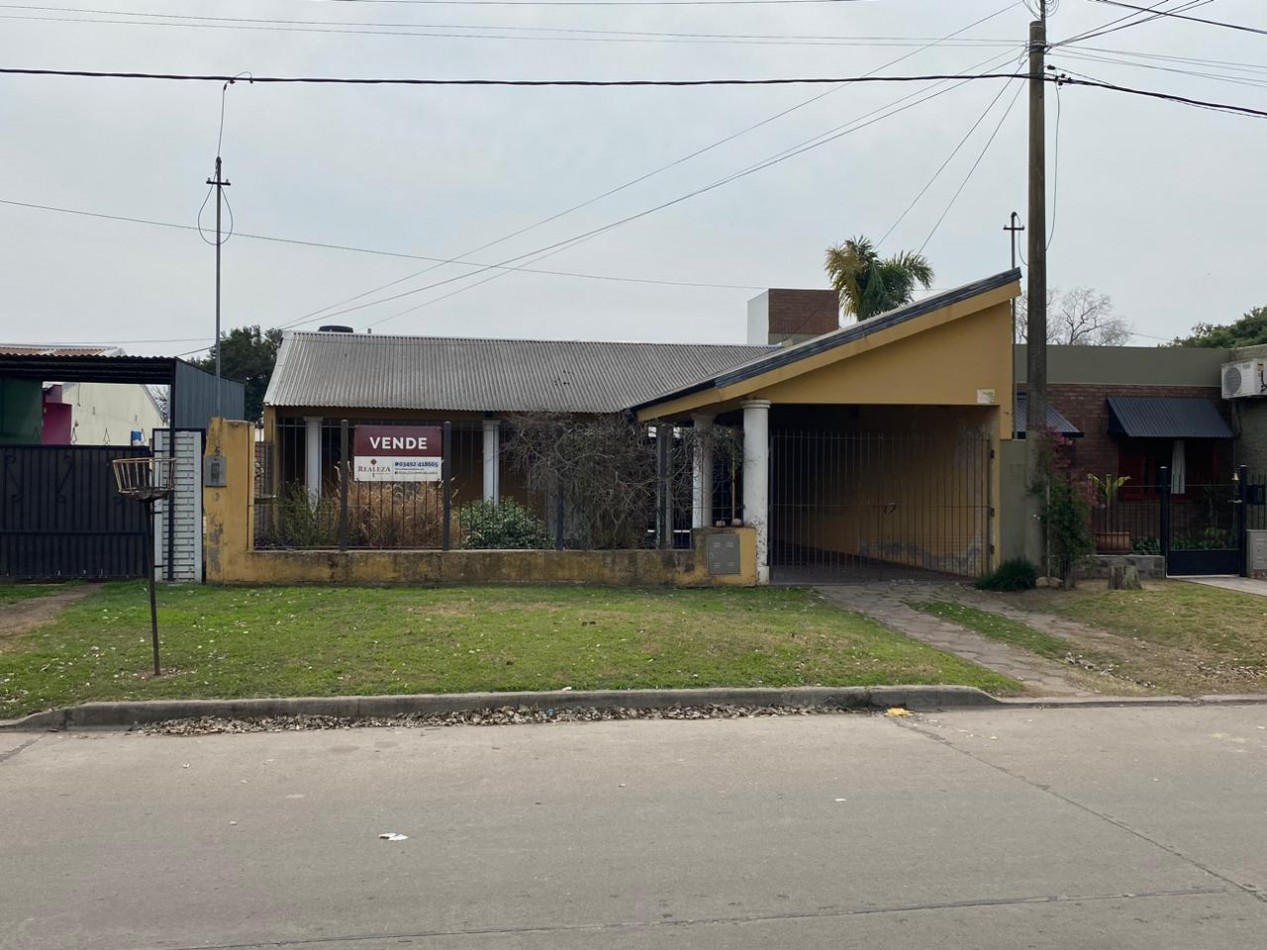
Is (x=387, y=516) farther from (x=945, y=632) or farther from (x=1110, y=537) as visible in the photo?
(x=1110, y=537)

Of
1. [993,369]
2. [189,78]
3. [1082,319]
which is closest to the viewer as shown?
[189,78]

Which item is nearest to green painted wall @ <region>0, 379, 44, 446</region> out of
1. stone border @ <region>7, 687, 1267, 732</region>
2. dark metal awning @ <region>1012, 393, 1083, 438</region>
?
stone border @ <region>7, 687, 1267, 732</region>

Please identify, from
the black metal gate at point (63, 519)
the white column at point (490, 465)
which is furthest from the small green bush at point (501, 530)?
the black metal gate at point (63, 519)

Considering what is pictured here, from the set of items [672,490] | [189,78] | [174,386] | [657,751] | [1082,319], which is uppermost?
[1082,319]

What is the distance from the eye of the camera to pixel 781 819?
589 cm

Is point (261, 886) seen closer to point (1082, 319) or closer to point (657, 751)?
point (657, 751)

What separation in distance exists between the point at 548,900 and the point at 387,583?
946 centimetres

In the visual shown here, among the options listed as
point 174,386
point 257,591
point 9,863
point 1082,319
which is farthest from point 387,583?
point 1082,319

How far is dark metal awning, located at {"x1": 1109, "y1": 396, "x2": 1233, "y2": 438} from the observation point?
20469mm

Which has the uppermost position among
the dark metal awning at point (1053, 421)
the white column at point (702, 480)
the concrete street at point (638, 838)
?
the dark metal awning at point (1053, 421)

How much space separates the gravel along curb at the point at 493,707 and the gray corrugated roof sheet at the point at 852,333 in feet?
20.5

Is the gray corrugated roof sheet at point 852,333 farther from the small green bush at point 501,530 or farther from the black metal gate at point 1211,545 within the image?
the black metal gate at point 1211,545

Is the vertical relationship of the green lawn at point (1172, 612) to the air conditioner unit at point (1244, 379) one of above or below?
below

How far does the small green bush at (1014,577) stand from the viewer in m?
14.9
